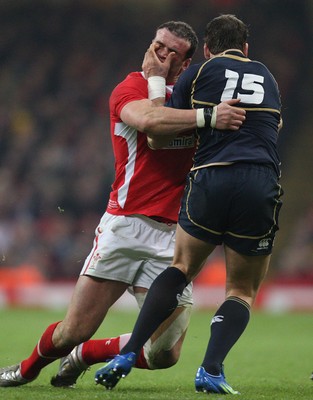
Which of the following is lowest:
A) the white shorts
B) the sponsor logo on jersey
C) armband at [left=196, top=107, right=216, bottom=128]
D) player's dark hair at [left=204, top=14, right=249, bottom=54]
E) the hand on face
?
the white shorts

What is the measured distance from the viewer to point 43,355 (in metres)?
5.59

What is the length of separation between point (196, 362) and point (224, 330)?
317cm

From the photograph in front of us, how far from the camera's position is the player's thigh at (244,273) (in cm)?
513

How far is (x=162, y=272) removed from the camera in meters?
5.18

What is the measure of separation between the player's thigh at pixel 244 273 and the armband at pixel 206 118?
651 millimetres

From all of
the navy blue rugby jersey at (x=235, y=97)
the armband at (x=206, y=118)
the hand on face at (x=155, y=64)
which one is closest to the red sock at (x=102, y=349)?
the navy blue rugby jersey at (x=235, y=97)

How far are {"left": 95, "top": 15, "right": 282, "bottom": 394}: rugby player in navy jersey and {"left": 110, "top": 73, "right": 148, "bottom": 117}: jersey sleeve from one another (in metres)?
0.31

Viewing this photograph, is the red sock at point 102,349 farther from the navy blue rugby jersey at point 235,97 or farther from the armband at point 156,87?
the armband at point 156,87

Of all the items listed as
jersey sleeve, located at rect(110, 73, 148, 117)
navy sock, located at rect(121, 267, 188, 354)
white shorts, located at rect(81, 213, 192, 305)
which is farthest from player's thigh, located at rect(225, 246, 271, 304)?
jersey sleeve, located at rect(110, 73, 148, 117)

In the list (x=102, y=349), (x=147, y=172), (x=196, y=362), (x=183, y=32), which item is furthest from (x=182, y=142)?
(x=196, y=362)

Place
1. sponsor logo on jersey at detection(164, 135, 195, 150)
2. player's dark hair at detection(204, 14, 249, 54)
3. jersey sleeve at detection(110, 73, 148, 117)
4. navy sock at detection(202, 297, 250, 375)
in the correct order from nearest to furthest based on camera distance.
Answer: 1. navy sock at detection(202, 297, 250, 375)
2. player's dark hair at detection(204, 14, 249, 54)
3. jersey sleeve at detection(110, 73, 148, 117)
4. sponsor logo on jersey at detection(164, 135, 195, 150)

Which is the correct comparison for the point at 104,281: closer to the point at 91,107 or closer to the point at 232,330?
the point at 232,330

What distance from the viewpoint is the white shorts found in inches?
217

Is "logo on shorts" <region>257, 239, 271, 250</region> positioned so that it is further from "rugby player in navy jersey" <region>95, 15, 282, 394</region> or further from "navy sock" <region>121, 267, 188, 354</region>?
"navy sock" <region>121, 267, 188, 354</region>
